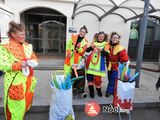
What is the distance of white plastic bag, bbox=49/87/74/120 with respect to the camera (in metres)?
2.73

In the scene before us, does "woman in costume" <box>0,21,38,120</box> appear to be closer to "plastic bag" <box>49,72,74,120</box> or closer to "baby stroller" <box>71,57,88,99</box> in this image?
"plastic bag" <box>49,72,74,120</box>

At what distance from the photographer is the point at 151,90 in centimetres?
492

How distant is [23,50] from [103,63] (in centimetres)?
186

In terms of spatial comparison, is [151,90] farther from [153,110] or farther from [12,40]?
[12,40]

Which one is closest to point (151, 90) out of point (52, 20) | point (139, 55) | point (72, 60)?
point (139, 55)

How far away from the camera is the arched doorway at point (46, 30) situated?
11305 millimetres

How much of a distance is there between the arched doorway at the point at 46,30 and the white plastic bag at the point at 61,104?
29.9 ft

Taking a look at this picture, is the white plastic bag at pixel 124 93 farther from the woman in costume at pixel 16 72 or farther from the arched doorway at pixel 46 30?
the arched doorway at pixel 46 30

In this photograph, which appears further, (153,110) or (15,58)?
(153,110)

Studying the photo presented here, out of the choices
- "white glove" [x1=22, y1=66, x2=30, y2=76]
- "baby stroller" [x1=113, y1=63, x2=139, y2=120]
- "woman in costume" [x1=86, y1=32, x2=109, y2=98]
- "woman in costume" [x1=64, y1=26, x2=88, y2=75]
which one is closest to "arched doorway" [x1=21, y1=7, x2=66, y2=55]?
"woman in costume" [x1=64, y1=26, x2=88, y2=75]

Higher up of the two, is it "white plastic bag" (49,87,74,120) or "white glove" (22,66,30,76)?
"white glove" (22,66,30,76)

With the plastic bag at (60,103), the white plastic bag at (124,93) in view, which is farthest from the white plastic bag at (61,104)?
the white plastic bag at (124,93)

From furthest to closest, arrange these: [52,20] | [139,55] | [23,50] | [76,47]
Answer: [52,20]
[139,55]
[76,47]
[23,50]

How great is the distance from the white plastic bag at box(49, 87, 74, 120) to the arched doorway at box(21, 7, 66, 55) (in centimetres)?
912
